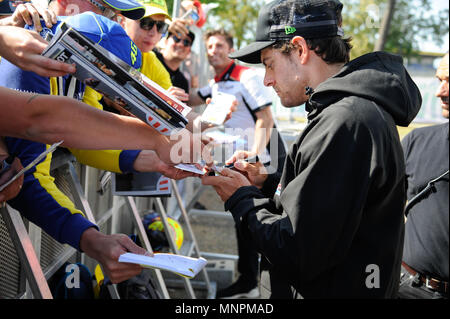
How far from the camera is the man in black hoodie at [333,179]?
1588 millimetres

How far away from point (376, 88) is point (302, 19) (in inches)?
18.0

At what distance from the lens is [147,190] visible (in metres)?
2.70

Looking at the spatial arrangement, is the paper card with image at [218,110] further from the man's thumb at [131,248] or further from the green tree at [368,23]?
the green tree at [368,23]

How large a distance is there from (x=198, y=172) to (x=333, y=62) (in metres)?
0.79

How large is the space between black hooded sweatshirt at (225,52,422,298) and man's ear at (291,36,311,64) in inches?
8.4

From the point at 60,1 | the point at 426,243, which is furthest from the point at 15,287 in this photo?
the point at 426,243

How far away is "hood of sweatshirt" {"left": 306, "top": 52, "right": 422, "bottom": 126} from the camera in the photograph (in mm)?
1719

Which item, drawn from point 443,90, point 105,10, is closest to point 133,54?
point 105,10

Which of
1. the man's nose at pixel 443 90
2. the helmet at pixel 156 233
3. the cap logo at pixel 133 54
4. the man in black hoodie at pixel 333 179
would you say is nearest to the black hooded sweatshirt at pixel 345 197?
the man in black hoodie at pixel 333 179

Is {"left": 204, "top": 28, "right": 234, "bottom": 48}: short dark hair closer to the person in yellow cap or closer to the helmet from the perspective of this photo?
the person in yellow cap

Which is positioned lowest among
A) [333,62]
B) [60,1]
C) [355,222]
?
[355,222]

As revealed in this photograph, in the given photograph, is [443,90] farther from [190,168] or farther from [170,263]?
[170,263]
